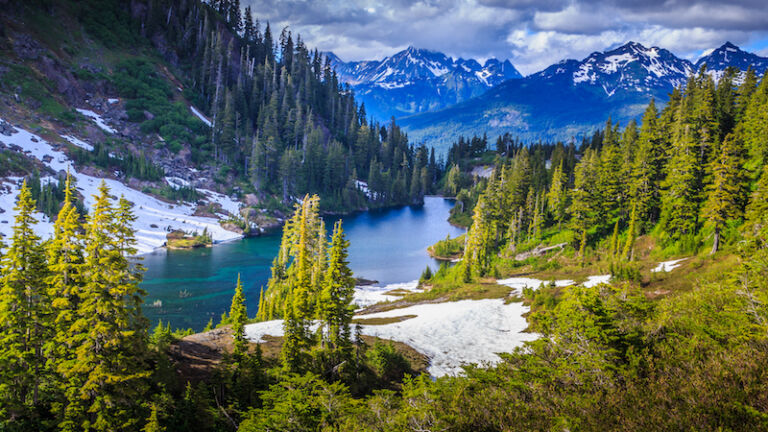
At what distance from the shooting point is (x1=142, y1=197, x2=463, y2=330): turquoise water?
42.2 meters

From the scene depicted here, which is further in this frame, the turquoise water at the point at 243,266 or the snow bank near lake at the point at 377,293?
the snow bank near lake at the point at 377,293

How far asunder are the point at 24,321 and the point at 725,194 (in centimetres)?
4634

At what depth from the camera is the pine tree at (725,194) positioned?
109 ft

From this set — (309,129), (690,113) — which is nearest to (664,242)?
(690,113)

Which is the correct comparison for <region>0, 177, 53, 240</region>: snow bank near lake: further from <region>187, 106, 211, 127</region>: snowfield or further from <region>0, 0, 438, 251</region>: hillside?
<region>187, 106, 211, 127</region>: snowfield

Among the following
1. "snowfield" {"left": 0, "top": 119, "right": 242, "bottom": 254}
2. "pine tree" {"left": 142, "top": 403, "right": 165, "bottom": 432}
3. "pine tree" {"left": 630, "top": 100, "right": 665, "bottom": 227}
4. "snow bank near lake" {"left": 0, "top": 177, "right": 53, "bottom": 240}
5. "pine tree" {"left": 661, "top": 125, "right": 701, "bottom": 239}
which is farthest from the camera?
"snowfield" {"left": 0, "top": 119, "right": 242, "bottom": 254}

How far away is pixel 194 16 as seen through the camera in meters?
125

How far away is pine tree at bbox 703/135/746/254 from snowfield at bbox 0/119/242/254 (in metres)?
70.2

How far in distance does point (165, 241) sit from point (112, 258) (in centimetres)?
5895

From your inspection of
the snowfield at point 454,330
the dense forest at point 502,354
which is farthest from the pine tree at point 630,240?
the snowfield at point 454,330

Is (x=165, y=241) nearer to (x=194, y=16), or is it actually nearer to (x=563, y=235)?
(x=563, y=235)

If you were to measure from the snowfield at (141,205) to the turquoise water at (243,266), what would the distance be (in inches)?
207

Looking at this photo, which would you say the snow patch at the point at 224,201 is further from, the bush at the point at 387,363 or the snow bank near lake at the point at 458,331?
the bush at the point at 387,363

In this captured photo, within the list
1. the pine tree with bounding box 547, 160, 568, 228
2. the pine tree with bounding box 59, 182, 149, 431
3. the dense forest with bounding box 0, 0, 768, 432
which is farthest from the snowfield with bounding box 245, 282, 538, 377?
the pine tree with bounding box 547, 160, 568, 228
